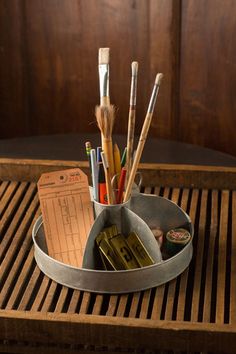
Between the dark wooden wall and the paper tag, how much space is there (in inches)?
43.5

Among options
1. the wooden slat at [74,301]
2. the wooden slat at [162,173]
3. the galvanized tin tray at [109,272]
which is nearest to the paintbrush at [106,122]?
the galvanized tin tray at [109,272]

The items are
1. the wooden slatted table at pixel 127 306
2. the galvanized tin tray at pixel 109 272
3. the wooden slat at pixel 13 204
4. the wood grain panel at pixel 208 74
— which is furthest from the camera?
the wood grain panel at pixel 208 74

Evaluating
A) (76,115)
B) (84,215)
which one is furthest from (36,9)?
(84,215)

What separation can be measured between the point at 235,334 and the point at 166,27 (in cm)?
138

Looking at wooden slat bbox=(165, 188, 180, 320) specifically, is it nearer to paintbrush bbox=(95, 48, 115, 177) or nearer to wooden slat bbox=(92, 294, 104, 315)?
wooden slat bbox=(92, 294, 104, 315)

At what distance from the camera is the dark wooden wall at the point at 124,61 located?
7.86 feet

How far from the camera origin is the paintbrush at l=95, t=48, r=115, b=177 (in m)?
1.34

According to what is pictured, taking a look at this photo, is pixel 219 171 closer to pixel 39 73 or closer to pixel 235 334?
pixel 235 334

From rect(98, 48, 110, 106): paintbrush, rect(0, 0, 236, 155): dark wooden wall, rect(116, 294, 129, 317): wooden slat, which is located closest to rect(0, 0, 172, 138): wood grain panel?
rect(0, 0, 236, 155): dark wooden wall

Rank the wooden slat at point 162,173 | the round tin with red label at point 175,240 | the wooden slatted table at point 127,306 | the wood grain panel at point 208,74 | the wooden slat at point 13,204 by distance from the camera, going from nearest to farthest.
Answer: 1. the wooden slatted table at point 127,306
2. the round tin with red label at point 175,240
3. the wooden slat at point 13,204
4. the wooden slat at point 162,173
5. the wood grain panel at point 208,74

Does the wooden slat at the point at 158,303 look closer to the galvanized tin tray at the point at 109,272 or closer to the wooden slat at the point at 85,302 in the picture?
the galvanized tin tray at the point at 109,272

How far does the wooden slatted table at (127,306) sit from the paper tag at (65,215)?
0.07 meters

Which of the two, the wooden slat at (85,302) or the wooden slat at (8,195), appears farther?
the wooden slat at (8,195)

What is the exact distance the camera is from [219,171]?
1.74 metres
